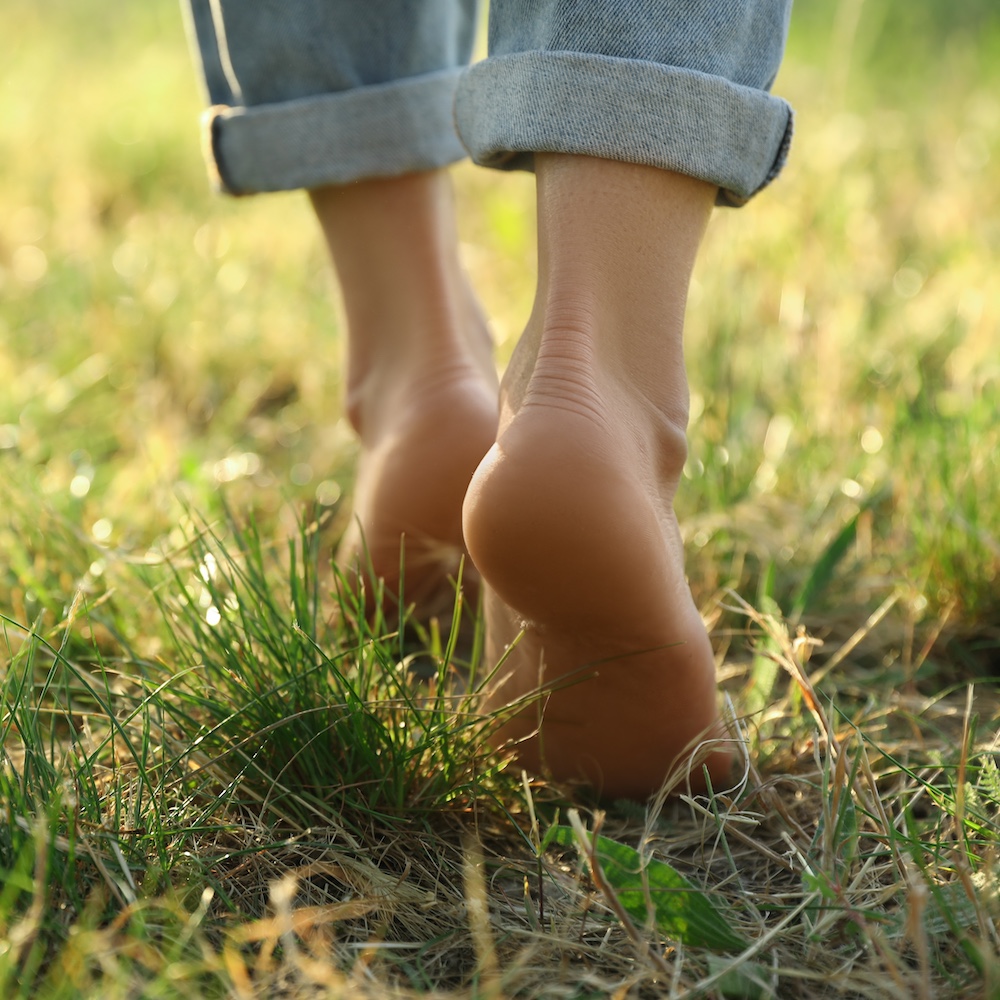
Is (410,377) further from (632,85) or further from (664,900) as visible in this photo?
(664,900)

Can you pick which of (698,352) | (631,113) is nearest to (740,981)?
(631,113)

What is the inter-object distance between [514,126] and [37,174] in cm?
231

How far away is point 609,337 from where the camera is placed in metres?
0.85

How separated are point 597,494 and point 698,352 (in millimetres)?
1083

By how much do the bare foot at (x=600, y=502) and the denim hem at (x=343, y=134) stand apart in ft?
1.08

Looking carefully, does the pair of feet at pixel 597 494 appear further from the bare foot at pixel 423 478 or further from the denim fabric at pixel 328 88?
the denim fabric at pixel 328 88

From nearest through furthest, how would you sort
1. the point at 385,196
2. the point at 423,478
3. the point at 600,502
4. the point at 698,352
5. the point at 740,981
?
the point at 740,981
the point at 600,502
the point at 423,478
the point at 385,196
the point at 698,352

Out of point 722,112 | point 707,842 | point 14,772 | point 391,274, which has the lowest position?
point 707,842

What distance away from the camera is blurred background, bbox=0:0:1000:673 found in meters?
1.21

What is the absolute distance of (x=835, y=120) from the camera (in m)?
2.55

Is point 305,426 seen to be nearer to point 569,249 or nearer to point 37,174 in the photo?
point 569,249

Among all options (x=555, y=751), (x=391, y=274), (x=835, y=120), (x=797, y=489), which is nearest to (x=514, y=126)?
(x=391, y=274)

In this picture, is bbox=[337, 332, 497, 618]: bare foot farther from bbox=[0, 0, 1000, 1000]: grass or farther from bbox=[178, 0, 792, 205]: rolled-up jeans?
bbox=[178, 0, 792, 205]: rolled-up jeans

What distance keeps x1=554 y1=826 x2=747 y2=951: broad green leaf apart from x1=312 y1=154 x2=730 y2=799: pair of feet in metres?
0.11
